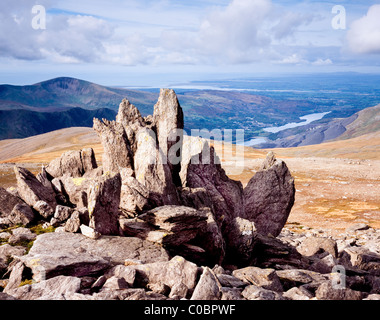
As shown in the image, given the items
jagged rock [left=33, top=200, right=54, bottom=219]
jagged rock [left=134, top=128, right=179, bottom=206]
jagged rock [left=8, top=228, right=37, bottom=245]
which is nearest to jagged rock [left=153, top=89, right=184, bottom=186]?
jagged rock [left=134, top=128, right=179, bottom=206]

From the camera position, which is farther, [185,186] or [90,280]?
[185,186]

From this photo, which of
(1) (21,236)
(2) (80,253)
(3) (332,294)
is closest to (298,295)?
(3) (332,294)

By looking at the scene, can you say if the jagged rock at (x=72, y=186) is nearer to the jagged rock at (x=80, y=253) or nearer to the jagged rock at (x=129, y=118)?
the jagged rock at (x=129, y=118)

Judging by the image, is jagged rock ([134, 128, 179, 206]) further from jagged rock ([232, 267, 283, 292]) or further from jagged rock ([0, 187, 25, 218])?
jagged rock ([0, 187, 25, 218])

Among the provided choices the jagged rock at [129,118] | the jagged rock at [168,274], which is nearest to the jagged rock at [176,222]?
Answer: the jagged rock at [168,274]
